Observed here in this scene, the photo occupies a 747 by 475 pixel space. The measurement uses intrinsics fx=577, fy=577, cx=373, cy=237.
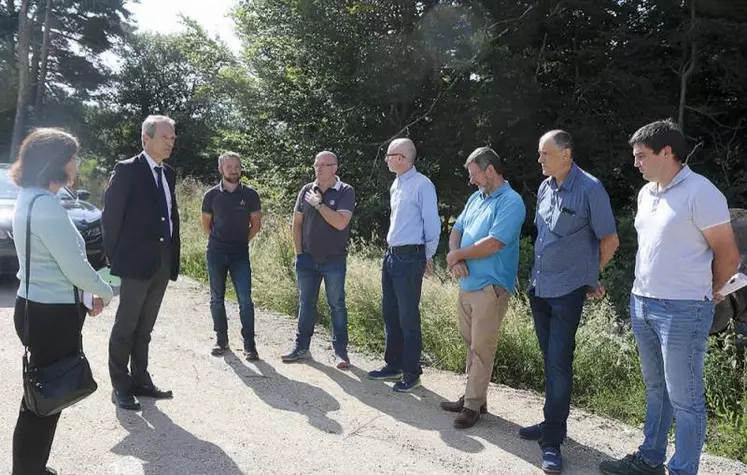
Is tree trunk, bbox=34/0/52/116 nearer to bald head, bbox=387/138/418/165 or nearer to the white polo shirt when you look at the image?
bald head, bbox=387/138/418/165

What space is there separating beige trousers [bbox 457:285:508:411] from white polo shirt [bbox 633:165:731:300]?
115 cm

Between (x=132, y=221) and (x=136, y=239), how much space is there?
0.44 feet

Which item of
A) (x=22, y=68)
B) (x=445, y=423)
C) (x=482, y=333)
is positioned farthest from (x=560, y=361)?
(x=22, y=68)

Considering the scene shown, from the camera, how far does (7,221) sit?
7.38 metres

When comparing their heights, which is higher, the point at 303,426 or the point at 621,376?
the point at 621,376

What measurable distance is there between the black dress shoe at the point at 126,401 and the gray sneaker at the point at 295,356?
1542mm

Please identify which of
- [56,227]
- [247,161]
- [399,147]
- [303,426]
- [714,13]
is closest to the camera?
[56,227]

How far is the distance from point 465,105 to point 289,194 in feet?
14.5

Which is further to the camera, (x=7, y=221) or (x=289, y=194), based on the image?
(x=289, y=194)

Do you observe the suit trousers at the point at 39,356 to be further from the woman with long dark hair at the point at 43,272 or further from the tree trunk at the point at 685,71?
the tree trunk at the point at 685,71

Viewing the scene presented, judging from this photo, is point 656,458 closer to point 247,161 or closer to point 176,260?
point 176,260

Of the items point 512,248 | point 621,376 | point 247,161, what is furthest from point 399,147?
point 247,161

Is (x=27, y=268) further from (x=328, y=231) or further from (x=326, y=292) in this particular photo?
(x=326, y=292)

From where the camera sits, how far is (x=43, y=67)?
985 inches
